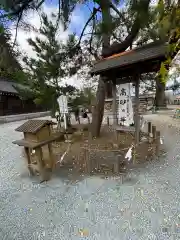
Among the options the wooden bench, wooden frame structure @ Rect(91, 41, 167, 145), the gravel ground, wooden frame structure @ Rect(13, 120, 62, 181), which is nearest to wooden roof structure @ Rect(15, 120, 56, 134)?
wooden frame structure @ Rect(13, 120, 62, 181)

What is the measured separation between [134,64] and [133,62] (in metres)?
0.16

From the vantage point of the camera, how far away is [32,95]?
6215 millimetres

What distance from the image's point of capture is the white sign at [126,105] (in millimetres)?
4016

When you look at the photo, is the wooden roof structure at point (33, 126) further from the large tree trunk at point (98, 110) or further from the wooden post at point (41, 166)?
the large tree trunk at point (98, 110)

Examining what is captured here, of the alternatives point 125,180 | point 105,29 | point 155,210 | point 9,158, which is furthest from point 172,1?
point 9,158

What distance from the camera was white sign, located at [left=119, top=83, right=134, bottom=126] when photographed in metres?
4.02

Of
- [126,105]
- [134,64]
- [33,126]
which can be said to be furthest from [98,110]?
[33,126]

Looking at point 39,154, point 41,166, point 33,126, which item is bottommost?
point 41,166

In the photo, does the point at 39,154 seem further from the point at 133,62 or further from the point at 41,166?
the point at 133,62

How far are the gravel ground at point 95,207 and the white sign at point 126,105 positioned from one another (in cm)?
114

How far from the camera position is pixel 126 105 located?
4027 mm

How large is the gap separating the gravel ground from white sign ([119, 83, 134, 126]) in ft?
3.72

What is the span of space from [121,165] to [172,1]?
3605 mm

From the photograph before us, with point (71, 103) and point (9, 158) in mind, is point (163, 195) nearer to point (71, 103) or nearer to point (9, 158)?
point (9, 158)
